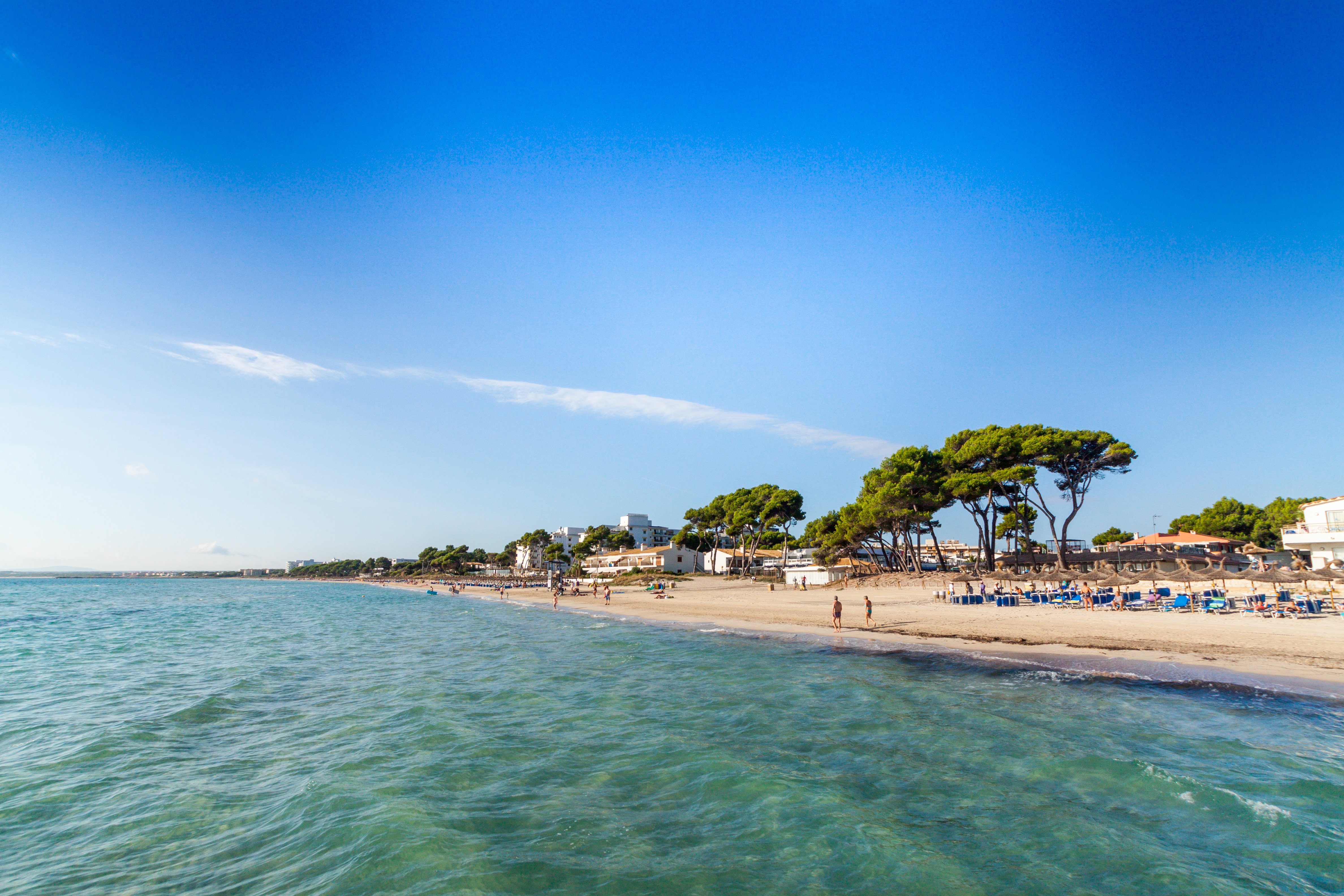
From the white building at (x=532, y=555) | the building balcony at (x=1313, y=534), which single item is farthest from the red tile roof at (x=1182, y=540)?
the white building at (x=532, y=555)

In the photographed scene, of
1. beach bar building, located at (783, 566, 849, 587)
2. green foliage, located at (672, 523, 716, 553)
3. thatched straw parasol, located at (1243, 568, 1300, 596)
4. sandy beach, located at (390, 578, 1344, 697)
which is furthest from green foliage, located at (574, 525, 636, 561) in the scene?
thatched straw parasol, located at (1243, 568, 1300, 596)

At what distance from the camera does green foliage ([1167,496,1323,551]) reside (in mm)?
68938

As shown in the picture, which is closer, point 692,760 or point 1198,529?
point 692,760

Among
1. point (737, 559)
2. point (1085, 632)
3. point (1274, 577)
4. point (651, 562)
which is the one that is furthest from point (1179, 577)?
point (651, 562)

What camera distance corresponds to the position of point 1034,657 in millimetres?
18812

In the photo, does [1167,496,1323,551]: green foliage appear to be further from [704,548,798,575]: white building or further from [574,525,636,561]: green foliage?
[574,525,636,561]: green foliage

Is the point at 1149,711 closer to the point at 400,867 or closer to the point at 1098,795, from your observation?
the point at 1098,795

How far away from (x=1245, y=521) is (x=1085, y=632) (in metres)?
76.9

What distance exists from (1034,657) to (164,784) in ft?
71.3

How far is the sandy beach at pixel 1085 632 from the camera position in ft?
53.7

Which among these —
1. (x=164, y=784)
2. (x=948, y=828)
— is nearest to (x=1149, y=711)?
(x=948, y=828)

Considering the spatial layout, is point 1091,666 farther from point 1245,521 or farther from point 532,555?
point 532,555

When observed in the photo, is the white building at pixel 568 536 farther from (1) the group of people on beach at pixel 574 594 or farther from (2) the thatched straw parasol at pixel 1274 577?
(2) the thatched straw parasol at pixel 1274 577

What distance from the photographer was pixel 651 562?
99.4 meters
